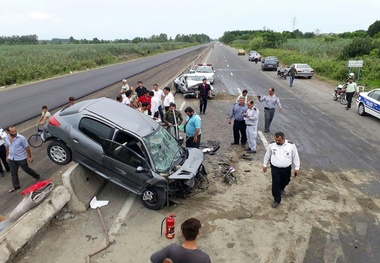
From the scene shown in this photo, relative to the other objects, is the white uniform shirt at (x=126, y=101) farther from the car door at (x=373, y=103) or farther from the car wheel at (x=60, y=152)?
the car door at (x=373, y=103)

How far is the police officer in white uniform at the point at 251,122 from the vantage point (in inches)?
379

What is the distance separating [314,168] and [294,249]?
3.91 meters

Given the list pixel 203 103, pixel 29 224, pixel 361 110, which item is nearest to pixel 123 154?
pixel 29 224

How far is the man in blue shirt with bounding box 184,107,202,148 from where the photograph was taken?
8617 mm

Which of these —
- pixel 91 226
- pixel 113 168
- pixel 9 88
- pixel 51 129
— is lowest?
pixel 9 88

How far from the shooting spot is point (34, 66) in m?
30.3

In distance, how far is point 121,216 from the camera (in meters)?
6.39

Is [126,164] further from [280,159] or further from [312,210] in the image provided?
[312,210]

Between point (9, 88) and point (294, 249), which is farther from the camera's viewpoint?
point (9, 88)

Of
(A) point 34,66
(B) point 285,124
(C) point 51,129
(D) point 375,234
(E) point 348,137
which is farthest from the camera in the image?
(A) point 34,66

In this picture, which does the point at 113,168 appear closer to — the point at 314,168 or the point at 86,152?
the point at 86,152

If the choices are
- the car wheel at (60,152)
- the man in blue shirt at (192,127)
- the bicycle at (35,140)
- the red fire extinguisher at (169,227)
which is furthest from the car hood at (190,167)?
the bicycle at (35,140)

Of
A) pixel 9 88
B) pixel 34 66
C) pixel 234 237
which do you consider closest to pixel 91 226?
pixel 234 237

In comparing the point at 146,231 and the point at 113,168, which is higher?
the point at 113,168
